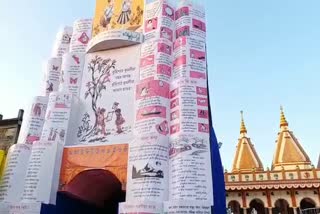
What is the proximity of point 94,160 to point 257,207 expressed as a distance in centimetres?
2190

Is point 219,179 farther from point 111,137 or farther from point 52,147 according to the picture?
point 52,147

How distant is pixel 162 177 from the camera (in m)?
8.05

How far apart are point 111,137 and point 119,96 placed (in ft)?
4.51

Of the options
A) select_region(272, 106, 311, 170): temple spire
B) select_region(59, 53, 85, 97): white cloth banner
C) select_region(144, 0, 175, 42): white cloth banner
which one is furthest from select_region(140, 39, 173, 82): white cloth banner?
select_region(272, 106, 311, 170): temple spire

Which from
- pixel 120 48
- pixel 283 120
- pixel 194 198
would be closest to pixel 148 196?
pixel 194 198

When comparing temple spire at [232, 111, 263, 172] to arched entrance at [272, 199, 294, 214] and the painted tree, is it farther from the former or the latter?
the painted tree

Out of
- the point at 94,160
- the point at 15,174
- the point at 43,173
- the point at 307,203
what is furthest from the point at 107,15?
the point at 307,203

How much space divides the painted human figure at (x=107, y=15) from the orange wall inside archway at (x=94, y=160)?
4.89 metres

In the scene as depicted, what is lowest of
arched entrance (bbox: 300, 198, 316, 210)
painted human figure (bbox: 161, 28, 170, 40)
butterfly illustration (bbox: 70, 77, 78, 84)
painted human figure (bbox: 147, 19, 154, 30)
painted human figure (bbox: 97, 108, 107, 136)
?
arched entrance (bbox: 300, 198, 316, 210)

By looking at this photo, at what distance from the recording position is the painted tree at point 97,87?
32.5 ft

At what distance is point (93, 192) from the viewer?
1057 centimetres

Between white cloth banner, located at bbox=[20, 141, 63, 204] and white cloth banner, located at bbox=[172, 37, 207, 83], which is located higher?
white cloth banner, located at bbox=[172, 37, 207, 83]

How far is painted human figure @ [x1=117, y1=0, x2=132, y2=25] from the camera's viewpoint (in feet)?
37.7

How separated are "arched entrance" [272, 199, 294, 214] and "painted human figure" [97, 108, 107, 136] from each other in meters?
20.2
